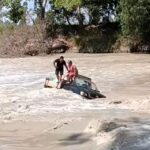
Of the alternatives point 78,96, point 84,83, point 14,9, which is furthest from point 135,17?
point 78,96

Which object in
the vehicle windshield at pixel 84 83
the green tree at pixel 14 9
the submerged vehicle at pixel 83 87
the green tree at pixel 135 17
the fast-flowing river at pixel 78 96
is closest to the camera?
the fast-flowing river at pixel 78 96

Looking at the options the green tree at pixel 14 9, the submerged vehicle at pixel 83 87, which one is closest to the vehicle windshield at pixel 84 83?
the submerged vehicle at pixel 83 87

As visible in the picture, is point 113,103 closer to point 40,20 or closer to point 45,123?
point 45,123

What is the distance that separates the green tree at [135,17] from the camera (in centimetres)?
4684

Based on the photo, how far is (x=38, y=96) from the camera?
21938 mm

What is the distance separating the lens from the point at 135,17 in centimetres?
4706

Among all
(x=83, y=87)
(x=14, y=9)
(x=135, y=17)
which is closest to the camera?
(x=83, y=87)

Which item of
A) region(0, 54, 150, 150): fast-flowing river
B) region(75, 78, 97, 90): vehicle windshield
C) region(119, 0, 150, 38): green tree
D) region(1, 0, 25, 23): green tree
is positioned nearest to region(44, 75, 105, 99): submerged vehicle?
region(75, 78, 97, 90): vehicle windshield

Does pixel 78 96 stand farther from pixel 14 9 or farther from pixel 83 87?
pixel 14 9

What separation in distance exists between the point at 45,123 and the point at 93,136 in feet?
9.50

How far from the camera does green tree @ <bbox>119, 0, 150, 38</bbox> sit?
4684cm

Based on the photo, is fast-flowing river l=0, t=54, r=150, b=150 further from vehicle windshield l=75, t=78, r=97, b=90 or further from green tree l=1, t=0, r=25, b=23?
green tree l=1, t=0, r=25, b=23

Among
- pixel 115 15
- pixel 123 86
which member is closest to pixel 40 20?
pixel 115 15

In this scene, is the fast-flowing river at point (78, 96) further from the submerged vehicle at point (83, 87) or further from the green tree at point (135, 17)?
the green tree at point (135, 17)
